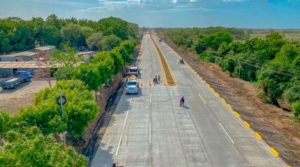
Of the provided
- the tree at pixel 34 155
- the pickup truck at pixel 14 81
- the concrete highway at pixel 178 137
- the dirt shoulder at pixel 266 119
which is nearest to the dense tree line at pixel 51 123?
the tree at pixel 34 155

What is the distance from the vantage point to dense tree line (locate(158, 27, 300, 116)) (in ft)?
94.6

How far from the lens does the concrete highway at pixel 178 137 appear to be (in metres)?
15.8

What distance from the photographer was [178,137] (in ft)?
62.3

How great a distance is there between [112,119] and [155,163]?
8.32 metres

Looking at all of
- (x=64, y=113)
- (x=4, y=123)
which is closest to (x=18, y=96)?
(x=64, y=113)

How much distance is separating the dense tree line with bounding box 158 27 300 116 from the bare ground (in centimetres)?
3093

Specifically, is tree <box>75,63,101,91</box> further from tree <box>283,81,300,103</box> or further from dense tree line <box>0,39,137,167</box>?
tree <box>283,81,300,103</box>

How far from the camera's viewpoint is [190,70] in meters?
47.5

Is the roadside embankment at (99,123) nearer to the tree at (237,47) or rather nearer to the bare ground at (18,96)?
the bare ground at (18,96)

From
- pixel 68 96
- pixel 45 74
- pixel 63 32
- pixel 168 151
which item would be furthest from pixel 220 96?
pixel 63 32

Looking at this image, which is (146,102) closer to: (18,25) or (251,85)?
(251,85)

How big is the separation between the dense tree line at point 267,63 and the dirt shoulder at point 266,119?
5.62 feet

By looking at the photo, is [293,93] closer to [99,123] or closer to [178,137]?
[178,137]

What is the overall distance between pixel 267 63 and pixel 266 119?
1424 centimetres
